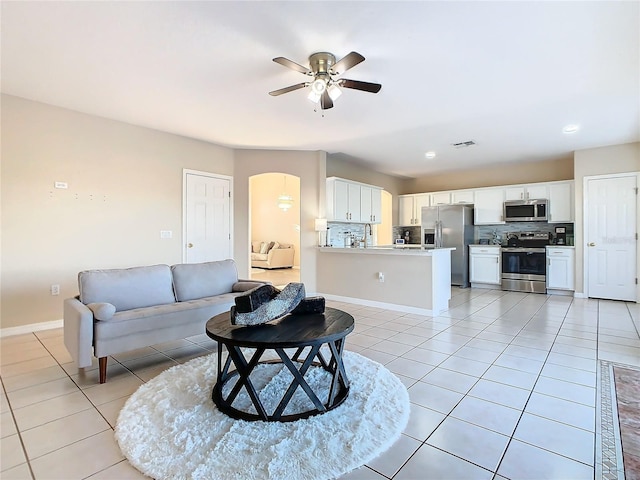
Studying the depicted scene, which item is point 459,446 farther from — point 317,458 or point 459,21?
point 459,21

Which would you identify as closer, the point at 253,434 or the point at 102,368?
the point at 253,434

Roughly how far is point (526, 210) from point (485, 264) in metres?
1.36

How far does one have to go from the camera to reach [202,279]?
3.56 m

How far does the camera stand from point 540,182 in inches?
267

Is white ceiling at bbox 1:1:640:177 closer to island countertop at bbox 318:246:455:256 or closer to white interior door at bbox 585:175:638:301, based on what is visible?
white interior door at bbox 585:175:638:301

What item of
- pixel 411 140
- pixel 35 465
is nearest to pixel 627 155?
pixel 411 140

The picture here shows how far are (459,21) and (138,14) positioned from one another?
90.2 inches

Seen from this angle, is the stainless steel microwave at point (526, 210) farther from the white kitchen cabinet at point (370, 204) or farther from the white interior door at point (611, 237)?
the white kitchen cabinet at point (370, 204)

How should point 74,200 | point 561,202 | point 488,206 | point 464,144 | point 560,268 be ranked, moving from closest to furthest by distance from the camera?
point 74,200
point 464,144
point 560,268
point 561,202
point 488,206

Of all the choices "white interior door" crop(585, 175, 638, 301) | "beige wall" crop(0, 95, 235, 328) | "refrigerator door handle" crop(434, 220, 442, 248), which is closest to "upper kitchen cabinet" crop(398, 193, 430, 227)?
"refrigerator door handle" crop(434, 220, 442, 248)

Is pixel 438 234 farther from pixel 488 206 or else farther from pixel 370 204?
pixel 370 204

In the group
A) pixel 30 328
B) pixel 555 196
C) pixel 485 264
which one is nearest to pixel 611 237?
pixel 555 196

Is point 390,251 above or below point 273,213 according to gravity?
below

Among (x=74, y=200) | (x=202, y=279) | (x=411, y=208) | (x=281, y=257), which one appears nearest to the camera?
(x=202, y=279)
